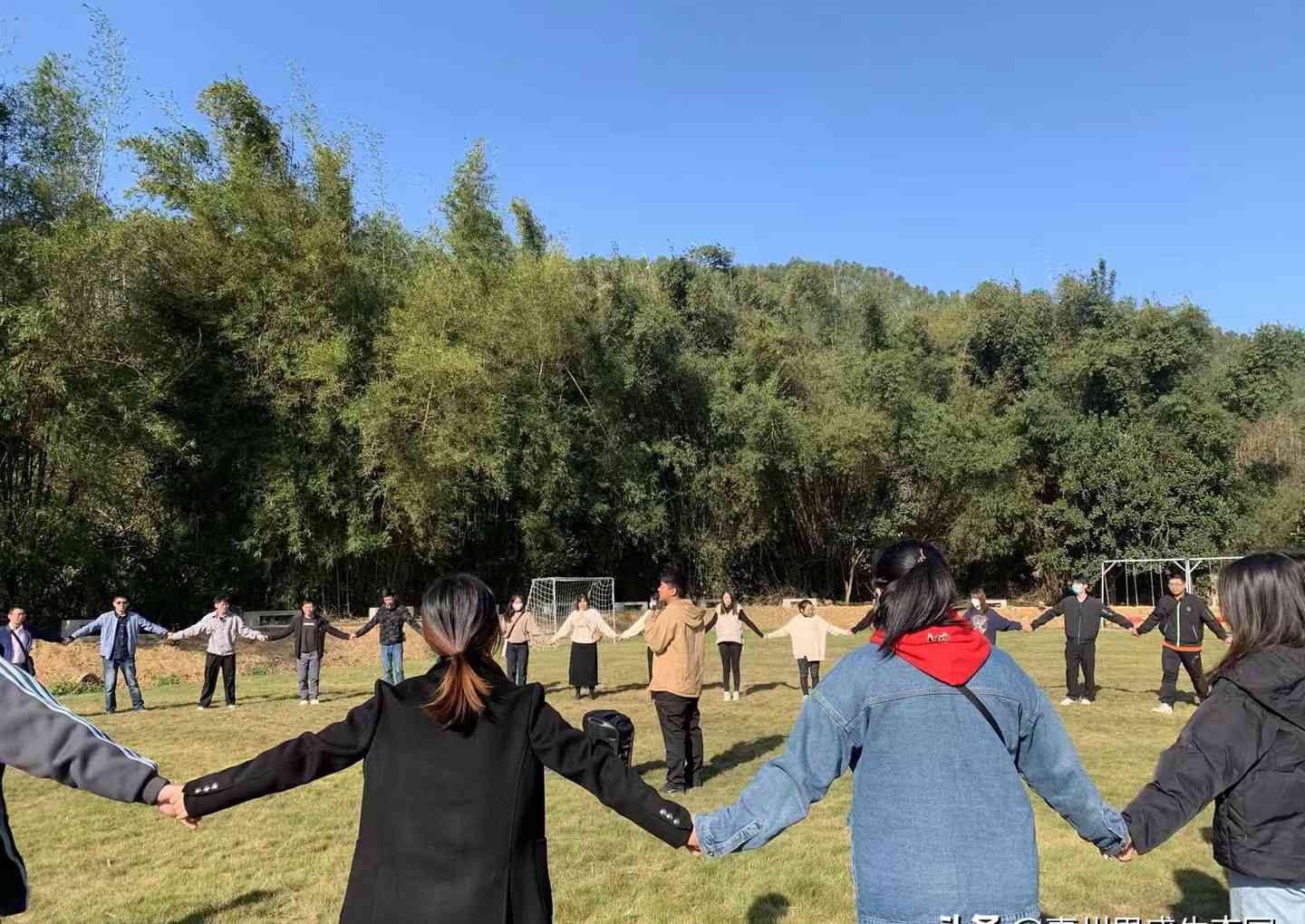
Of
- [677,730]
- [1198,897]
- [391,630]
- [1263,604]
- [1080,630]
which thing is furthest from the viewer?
[391,630]

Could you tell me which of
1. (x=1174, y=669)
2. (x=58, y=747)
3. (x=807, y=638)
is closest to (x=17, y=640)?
(x=807, y=638)

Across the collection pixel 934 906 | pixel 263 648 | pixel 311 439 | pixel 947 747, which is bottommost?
pixel 263 648

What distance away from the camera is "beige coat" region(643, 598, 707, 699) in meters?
6.81

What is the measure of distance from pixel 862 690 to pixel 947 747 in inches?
8.7

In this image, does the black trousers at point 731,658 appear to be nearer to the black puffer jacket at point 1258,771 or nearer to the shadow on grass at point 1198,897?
the shadow on grass at point 1198,897

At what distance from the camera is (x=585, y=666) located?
12109 millimetres

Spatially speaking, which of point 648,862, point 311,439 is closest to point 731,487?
point 311,439

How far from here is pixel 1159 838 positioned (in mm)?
2174

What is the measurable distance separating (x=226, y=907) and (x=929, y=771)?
4.49m

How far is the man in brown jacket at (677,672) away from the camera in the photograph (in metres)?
6.83

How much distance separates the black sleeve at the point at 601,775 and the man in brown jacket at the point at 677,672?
4489 millimetres

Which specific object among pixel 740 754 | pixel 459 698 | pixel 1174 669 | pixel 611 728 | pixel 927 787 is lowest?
pixel 740 754

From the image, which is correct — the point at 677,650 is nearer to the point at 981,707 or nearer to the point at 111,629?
the point at 981,707

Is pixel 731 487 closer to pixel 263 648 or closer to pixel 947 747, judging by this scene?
pixel 263 648
